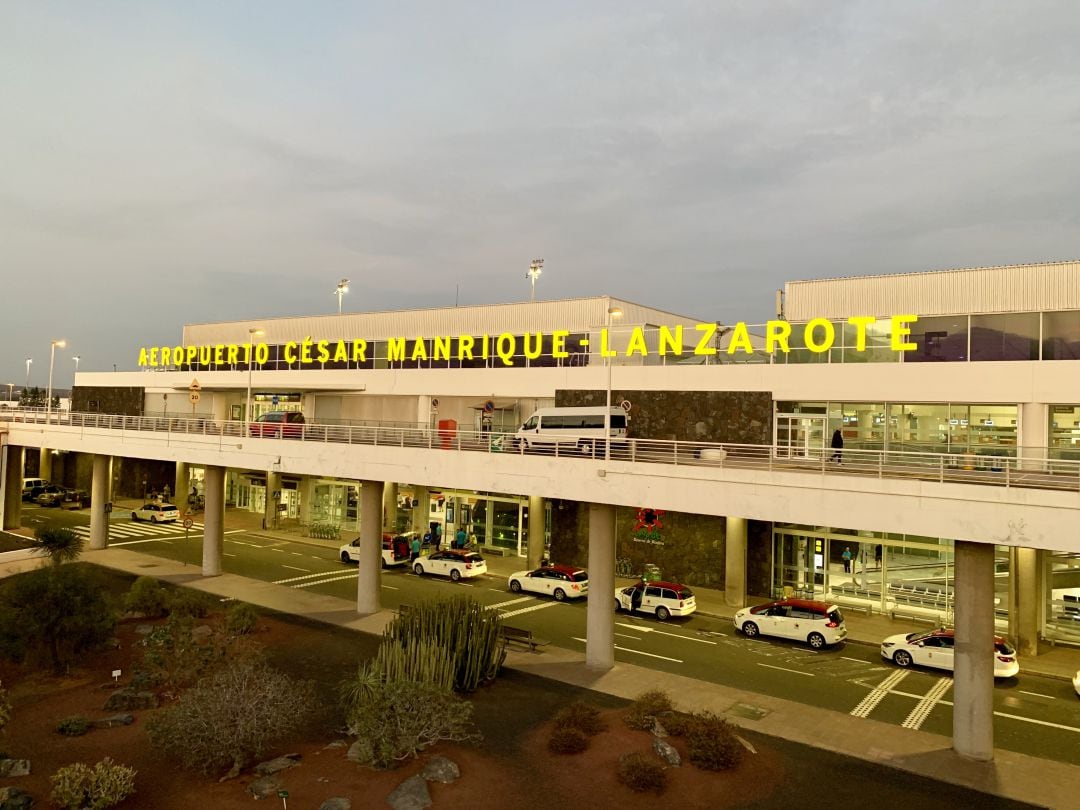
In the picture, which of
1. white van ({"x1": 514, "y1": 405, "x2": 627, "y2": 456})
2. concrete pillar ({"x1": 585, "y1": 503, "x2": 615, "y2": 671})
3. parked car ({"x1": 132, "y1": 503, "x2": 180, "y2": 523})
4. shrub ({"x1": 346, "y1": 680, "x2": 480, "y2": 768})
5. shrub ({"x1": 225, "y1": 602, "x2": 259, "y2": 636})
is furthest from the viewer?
parked car ({"x1": 132, "y1": 503, "x2": 180, "y2": 523})

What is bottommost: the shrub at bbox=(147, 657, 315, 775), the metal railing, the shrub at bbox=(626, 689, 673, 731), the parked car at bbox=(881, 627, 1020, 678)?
the parked car at bbox=(881, 627, 1020, 678)

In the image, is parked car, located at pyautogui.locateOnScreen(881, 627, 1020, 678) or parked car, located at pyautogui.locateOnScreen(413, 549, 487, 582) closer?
parked car, located at pyautogui.locateOnScreen(881, 627, 1020, 678)

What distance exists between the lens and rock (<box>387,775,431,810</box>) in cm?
1529

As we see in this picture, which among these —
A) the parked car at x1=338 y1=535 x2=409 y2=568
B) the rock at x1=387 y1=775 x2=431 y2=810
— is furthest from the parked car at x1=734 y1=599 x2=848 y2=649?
the parked car at x1=338 y1=535 x2=409 y2=568

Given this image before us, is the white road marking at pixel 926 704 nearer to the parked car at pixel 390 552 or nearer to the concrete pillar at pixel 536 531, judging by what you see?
the concrete pillar at pixel 536 531

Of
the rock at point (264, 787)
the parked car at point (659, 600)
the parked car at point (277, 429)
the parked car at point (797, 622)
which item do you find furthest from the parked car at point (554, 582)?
the rock at point (264, 787)

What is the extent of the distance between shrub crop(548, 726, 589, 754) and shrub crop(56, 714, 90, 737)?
1207cm

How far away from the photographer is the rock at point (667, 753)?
1733 cm

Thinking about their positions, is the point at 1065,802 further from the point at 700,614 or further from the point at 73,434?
the point at 73,434

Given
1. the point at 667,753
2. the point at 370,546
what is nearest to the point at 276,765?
the point at 667,753

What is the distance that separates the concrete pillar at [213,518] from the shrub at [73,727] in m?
20.3

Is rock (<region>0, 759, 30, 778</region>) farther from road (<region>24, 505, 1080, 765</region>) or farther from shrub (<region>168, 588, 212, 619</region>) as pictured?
road (<region>24, 505, 1080, 765</region>)

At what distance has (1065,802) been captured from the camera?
16.8 meters

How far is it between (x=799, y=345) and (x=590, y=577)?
55.5 feet
